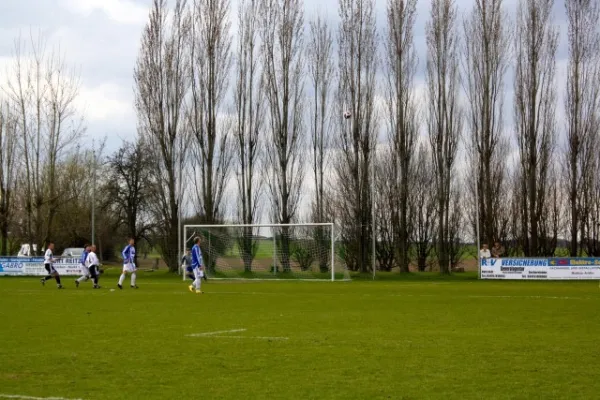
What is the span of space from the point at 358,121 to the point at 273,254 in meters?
13.1

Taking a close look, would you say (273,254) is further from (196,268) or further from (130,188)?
(130,188)

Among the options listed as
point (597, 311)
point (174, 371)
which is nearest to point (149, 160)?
point (597, 311)

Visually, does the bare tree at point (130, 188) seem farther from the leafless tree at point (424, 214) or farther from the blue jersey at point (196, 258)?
the blue jersey at point (196, 258)

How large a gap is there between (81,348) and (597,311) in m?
13.3

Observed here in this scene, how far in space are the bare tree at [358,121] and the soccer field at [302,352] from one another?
Result: 33188 millimetres

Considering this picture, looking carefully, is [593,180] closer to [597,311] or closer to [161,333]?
[597,311]

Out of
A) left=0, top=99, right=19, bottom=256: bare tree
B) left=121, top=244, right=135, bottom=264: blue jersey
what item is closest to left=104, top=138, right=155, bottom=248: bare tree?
left=0, top=99, right=19, bottom=256: bare tree

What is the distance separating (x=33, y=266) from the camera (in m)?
52.6

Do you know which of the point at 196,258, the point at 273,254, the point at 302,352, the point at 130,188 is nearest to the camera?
the point at 302,352

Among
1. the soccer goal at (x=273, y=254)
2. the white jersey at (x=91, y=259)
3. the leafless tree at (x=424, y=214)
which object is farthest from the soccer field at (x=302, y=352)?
the leafless tree at (x=424, y=214)

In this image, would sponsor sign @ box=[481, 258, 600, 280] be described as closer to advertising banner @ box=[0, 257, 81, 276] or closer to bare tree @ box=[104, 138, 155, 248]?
advertising banner @ box=[0, 257, 81, 276]

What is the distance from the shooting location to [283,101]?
56.7 m

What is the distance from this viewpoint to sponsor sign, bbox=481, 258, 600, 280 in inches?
1662

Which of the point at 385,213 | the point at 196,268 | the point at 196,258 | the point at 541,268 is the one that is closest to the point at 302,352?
the point at 196,268
